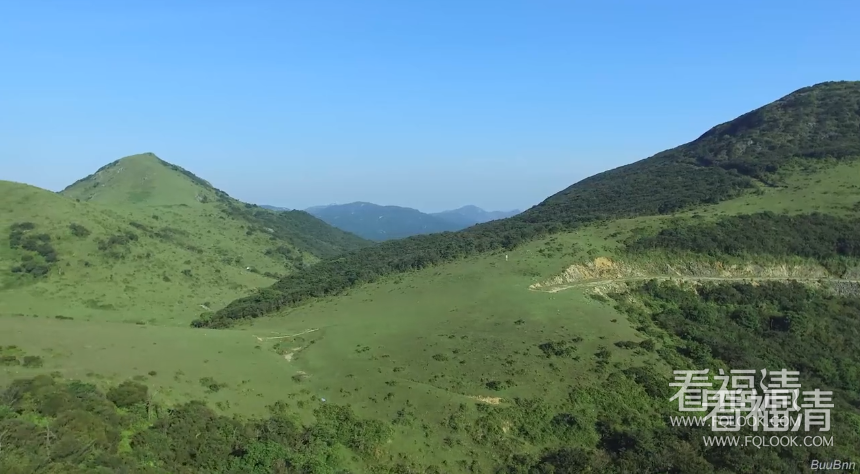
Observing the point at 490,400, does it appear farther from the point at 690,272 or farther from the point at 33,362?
the point at 690,272

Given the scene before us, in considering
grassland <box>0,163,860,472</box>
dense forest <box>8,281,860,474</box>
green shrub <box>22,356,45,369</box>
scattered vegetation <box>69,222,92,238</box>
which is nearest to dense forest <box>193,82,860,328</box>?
grassland <box>0,163,860,472</box>

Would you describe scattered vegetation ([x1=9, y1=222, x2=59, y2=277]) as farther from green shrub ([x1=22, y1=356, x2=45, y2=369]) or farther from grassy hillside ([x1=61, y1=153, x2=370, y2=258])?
grassy hillside ([x1=61, y1=153, x2=370, y2=258])

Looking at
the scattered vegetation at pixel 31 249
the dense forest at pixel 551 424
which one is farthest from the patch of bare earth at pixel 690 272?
the scattered vegetation at pixel 31 249

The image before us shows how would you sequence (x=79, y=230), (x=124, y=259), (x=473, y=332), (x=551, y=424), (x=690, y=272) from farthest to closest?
(x=79, y=230)
(x=124, y=259)
(x=690, y=272)
(x=473, y=332)
(x=551, y=424)

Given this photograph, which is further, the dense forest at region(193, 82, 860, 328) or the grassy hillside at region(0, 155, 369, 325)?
the dense forest at region(193, 82, 860, 328)

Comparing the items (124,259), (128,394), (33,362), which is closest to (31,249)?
(124,259)

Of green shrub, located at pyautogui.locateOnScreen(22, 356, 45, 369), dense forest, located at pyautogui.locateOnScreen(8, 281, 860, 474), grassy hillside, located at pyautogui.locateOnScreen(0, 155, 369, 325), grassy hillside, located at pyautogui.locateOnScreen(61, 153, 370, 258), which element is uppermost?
grassy hillside, located at pyautogui.locateOnScreen(61, 153, 370, 258)
